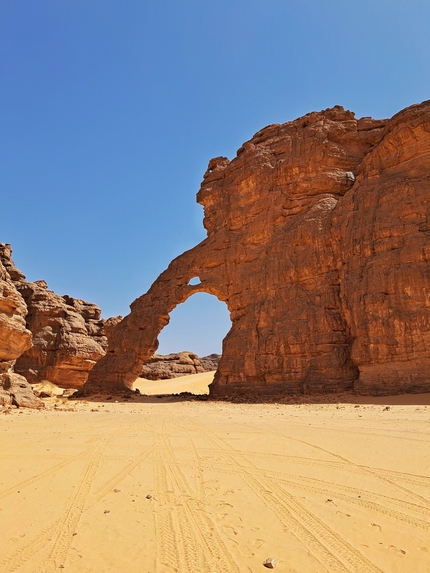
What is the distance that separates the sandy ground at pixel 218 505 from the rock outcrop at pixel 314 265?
36.6 feet

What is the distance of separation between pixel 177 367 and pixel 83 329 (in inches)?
531

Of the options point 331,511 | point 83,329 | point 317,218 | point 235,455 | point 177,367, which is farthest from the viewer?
point 177,367

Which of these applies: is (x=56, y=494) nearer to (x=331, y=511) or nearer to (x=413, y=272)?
(x=331, y=511)

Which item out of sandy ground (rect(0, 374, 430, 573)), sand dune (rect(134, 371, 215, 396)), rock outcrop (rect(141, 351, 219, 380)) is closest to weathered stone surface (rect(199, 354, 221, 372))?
rock outcrop (rect(141, 351, 219, 380))

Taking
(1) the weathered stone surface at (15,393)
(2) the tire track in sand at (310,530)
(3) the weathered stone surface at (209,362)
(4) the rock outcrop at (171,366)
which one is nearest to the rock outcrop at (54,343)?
(4) the rock outcrop at (171,366)

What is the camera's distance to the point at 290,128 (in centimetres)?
2525

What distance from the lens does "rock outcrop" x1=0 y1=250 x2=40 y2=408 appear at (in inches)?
551

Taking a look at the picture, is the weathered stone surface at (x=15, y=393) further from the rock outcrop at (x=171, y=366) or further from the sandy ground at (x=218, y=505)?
the rock outcrop at (x=171, y=366)

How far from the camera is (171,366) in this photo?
160 feet

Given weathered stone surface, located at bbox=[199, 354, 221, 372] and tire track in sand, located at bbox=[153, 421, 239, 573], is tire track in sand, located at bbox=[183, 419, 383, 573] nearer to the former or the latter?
tire track in sand, located at bbox=[153, 421, 239, 573]

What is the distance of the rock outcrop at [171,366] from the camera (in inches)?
1846

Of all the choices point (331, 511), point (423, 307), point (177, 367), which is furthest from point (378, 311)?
point (177, 367)

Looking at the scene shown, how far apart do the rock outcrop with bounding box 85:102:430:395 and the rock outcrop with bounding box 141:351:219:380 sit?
20.9 m

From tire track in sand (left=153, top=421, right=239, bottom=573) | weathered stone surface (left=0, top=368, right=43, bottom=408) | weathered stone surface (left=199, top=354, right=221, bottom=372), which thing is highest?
weathered stone surface (left=199, top=354, right=221, bottom=372)
